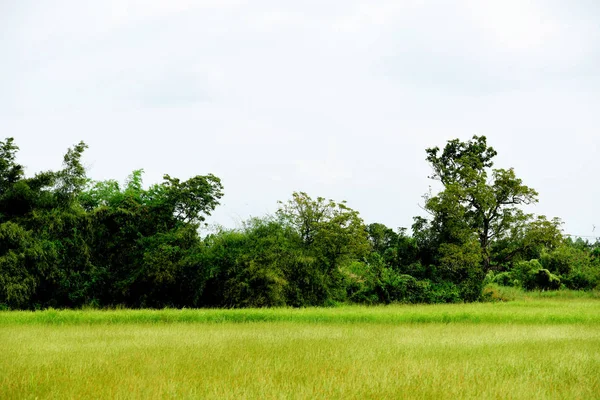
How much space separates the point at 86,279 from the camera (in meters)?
23.7

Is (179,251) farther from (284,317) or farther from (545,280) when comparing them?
(545,280)

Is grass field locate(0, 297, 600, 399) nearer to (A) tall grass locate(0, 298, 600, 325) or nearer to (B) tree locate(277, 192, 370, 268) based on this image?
(A) tall grass locate(0, 298, 600, 325)

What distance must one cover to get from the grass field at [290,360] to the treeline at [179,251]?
7362 mm

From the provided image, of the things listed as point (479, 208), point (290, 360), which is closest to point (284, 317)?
point (290, 360)

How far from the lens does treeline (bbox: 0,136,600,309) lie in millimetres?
22406

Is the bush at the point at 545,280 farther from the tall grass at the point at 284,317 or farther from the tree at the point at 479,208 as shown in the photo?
the tall grass at the point at 284,317

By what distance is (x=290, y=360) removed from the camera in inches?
320

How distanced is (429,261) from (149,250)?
15.9m

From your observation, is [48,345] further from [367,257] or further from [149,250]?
[367,257]

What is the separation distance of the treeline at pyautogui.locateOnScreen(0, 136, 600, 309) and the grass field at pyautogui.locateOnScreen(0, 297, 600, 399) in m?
7.36

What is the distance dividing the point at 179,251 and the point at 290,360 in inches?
630

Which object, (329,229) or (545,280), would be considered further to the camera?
(545,280)

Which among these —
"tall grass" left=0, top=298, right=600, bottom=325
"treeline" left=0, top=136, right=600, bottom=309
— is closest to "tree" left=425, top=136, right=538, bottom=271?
"treeline" left=0, top=136, right=600, bottom=309

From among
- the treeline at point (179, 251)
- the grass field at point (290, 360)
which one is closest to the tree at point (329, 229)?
the treeline at point (179, 251)
